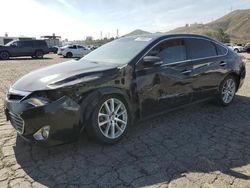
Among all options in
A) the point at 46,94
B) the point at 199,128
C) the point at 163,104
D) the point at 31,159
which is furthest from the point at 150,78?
the point at 31,159

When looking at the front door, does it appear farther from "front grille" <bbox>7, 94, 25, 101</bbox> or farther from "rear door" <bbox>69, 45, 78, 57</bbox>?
"rear door" <bbox>69, 45, 78, 57</bbox>

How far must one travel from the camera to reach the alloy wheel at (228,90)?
6230 millimetres

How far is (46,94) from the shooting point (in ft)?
11.6

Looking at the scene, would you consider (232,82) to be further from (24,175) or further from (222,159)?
(24,175)

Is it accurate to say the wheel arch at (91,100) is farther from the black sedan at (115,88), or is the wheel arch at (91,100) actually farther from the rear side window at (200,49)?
the rear side window at (200,49)

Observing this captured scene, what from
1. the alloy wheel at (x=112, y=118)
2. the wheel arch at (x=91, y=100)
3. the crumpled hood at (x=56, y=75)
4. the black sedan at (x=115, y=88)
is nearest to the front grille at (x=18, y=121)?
the black sedan at (x=115, y=88)

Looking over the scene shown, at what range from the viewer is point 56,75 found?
154 inches

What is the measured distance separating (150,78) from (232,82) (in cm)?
290

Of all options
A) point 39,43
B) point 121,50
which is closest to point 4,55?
point 39,43

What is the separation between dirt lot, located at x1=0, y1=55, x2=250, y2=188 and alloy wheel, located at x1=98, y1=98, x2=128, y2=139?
0.21 meters

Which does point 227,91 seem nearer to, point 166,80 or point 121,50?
point 166,80

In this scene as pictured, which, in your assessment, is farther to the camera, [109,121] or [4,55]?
[4,55]

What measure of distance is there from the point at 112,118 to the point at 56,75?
1021 mm

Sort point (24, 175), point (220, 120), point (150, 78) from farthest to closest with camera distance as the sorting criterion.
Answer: point (220, 120)
point (150, 78)
point (24, 175)
